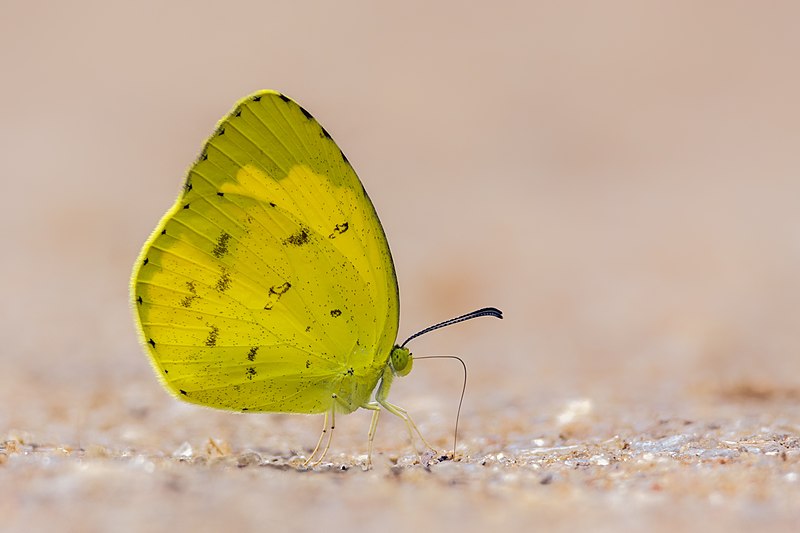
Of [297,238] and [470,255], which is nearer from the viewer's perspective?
[297,238]

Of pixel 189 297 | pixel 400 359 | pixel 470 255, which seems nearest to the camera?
pixel 189 297

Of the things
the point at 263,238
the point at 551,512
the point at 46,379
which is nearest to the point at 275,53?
the point at 46,379

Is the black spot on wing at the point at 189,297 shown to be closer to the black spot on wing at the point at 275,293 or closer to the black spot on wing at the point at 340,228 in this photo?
the black spot on wing at the point at 275,293

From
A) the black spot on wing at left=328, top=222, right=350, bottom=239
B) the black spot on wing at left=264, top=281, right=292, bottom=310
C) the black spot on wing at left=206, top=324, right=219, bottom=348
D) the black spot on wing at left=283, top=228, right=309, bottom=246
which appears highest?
the black spot on wing at left=328, top=222, right=350, bottom=239

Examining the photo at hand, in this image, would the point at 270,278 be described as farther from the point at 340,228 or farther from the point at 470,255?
the point at 470,255

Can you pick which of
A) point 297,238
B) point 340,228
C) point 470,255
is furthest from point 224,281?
point 470,255

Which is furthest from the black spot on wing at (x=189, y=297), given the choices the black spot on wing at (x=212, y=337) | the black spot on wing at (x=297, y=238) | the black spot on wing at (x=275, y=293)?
the black spot on wing at (x=297, y=238)

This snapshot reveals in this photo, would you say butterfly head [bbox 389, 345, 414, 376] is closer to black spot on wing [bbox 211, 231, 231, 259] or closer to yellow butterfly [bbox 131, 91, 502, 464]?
yellow butterfly [bbox 131, 91, 502, 464]

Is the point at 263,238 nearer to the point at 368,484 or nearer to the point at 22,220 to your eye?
the point at 368,484

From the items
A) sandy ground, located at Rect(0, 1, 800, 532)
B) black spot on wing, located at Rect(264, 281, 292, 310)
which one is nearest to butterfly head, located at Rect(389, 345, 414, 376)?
sandy ground, located at Rect(0, 1, 800, 532)
